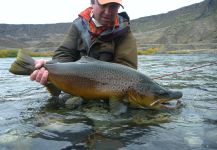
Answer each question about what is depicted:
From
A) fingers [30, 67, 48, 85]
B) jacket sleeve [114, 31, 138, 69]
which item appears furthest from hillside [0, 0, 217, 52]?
fingers [30, 67, 48, 85]

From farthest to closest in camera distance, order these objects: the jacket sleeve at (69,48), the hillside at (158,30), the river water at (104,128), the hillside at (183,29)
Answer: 1. the hillside at (158,30)
2. the hillside at (183,29)
3. the jacket sleeve at (69,48)
4. the river water at (104,128)

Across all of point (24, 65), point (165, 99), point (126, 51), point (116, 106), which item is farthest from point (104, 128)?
point (126, 51)

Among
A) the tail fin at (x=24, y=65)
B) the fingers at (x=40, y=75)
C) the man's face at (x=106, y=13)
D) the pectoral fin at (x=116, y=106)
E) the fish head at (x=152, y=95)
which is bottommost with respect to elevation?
the pectoral fin at (x=116, y=106)

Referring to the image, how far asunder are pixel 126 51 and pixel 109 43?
304 millimetres

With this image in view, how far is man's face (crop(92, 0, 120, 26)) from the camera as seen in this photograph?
5.13m

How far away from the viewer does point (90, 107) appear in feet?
17.0

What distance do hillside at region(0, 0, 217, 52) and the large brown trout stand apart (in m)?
73.9

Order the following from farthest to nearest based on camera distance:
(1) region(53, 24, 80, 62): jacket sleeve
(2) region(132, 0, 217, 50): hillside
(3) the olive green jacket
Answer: (2) region(132, 0, 217, 50): hillside, (1) region(53, 24, 80, 62): jacket sleeve, (3) the olive green jacket

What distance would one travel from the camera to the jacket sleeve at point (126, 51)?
5.63 meters

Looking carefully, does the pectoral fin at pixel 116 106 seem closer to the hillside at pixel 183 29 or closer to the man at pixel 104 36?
the man at pixel 104 36

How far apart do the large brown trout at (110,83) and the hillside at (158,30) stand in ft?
242

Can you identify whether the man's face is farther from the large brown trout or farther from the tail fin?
the tail fin

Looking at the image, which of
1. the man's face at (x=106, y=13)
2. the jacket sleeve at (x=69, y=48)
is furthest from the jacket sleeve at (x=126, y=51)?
the jacket sleeve at (x=69, y=48)

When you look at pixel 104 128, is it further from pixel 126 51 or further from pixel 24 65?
pixel 126 51
